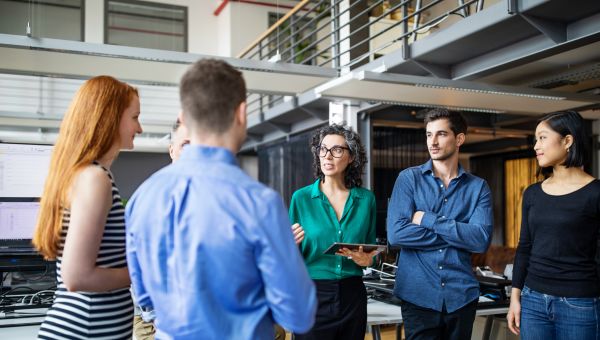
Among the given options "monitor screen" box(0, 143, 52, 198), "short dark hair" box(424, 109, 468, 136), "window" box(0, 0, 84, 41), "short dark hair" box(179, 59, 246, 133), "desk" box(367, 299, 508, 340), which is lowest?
"desk" box(367, 299, 508, 340)

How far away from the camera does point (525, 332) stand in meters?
2.24

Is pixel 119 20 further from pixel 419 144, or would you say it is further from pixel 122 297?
pixel 122 297

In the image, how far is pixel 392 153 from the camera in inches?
262

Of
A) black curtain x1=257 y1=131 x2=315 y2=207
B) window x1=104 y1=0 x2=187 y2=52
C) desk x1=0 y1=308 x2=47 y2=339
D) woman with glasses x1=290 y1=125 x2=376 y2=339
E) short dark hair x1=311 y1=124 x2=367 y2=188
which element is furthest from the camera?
window x1=104 y1=0 x2=187 y2=52

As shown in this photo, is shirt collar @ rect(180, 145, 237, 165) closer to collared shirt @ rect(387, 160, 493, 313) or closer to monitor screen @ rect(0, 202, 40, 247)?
collared shirt @ rect(387, 160, 493, 313)

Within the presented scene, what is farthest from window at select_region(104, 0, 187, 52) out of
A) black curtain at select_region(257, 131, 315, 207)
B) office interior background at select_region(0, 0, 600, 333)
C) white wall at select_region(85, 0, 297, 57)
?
black curtain at select_region(257, 131, 315, 207)

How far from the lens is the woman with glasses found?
2.19m

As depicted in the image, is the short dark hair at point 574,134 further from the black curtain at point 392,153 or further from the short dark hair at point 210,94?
the black curtain at point 392,153

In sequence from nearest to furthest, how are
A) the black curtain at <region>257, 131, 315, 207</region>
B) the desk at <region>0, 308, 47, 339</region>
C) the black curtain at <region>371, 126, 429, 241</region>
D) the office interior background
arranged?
the desk at <region>0, 308, 47, 339</region> → the office interior background → the black curtain at <region>371, 126, 429, 241</region> → the black curtain at <region>257, 131, 315, 207</region>

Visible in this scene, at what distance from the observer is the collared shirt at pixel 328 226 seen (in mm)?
2240

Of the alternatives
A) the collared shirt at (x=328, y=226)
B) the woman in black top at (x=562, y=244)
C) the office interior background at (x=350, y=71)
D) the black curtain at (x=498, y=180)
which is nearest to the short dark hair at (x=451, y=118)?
the woman in black top at (x=562, y=244)

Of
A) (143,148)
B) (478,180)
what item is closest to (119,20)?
(143,148)

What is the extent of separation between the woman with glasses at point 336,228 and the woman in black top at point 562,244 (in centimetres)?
67

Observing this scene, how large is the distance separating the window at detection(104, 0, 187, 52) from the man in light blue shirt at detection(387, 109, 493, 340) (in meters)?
8.58
